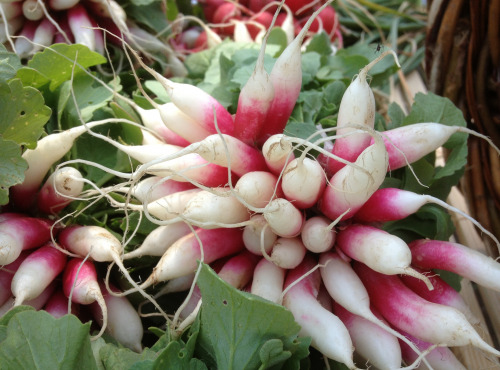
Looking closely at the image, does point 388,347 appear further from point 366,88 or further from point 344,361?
point 366,88

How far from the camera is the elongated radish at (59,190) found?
31.5 inches

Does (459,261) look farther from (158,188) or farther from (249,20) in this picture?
(249,20)

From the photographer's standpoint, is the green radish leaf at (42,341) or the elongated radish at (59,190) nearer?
the green radish leaf at (42,341)

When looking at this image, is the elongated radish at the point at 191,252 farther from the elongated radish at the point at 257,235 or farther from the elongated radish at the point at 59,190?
the elongated radish at the point at 59,190

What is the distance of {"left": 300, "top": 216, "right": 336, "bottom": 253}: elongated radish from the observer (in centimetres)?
72

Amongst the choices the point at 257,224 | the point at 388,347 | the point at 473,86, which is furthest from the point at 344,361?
the point at 473,86

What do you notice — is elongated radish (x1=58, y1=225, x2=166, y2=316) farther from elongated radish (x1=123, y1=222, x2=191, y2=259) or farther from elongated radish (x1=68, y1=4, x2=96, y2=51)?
elongated radish (x1=68, y1=4, x2=96, y2=51)

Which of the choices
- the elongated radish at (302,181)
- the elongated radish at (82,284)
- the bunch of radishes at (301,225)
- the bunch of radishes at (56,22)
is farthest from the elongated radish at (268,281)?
the bunch of radishes at (56,22)

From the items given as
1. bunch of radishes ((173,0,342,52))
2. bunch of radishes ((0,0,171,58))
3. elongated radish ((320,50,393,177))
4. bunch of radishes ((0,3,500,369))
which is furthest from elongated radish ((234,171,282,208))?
bunch of radishes ((173,0,342,52))

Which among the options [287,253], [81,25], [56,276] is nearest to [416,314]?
[287,253]

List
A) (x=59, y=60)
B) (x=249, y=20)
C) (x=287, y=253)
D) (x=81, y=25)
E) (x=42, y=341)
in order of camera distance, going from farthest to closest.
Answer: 1. (x=249, y=20)
2. (x=81, y=25)
3. (x=59, y=60)
4. (x=287, y=253)
5. (x=42, y=341)

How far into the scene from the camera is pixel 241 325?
64cm

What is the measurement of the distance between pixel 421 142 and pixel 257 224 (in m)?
0.26

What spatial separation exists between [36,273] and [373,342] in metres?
0.47
